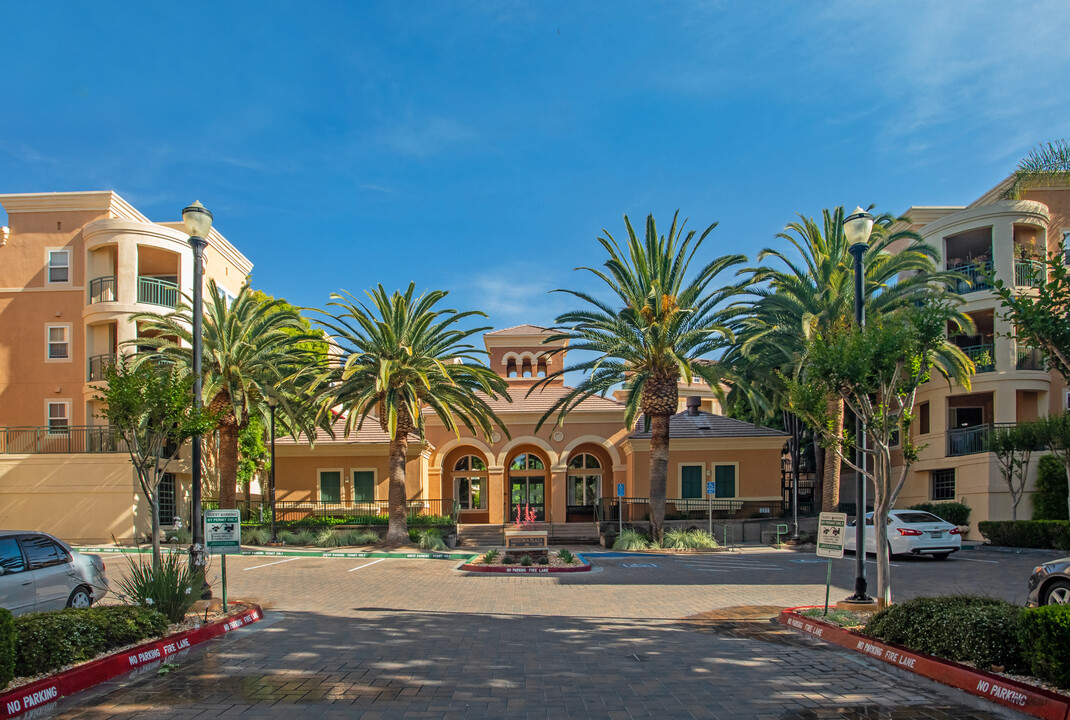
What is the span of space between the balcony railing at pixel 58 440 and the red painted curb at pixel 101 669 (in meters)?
21.9

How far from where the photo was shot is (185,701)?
727cm

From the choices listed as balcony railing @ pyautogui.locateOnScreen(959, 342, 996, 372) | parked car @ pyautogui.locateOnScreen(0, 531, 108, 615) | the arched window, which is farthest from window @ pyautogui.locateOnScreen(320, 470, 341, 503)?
balcony railing @ pyautogui.locateOnScreen(959, 342, 996, 372)

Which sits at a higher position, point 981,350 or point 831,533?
point 981,350

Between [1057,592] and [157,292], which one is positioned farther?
[157,292]

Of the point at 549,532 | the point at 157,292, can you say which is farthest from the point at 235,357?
the point at 549,532

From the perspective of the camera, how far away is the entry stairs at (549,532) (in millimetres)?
31047

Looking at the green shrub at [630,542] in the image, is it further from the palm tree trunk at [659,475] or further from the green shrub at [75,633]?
the green shrub at [75,633]

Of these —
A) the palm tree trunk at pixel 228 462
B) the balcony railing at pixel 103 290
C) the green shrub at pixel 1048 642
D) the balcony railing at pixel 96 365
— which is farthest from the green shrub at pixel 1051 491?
the balcony railing at pixel 103 290

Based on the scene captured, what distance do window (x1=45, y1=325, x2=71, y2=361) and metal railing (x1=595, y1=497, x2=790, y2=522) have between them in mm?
23357

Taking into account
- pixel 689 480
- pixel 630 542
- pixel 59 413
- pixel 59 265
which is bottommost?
pixel 630 542

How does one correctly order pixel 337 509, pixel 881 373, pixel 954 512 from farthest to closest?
pixel 337 509 < pixel 954 512 < pixel 881 373

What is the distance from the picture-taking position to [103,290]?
3206cm

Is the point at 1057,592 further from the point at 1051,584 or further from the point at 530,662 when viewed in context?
the point at 530,662

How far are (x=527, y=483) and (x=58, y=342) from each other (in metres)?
21.4
